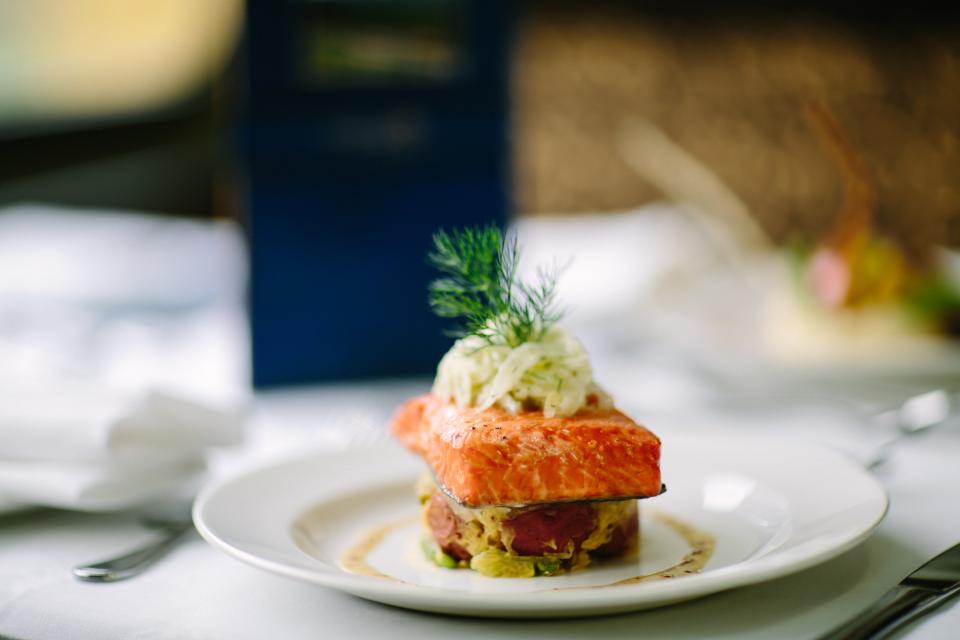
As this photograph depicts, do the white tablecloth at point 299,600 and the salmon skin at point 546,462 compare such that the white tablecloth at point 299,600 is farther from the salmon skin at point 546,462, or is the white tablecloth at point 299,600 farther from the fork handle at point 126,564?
the salmon skin at point 546,462

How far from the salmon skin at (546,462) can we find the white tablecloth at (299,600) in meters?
0.12

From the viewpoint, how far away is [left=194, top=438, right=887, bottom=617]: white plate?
0.73 metres

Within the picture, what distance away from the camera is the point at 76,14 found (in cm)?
495

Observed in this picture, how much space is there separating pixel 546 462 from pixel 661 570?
0.14 m

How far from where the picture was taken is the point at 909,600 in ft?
2.52

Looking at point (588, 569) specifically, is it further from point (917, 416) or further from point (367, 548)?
point (917, 416)

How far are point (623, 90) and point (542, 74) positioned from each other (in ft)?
1.05

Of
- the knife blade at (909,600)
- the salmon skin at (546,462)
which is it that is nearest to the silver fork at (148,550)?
the salmon skin at (546,462)

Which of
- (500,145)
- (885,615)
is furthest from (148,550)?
(500,145)

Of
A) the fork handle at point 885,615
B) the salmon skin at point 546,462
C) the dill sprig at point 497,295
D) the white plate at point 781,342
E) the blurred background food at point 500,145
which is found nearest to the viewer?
the fork handle at point 885,615

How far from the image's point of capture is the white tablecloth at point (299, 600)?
0.76 m

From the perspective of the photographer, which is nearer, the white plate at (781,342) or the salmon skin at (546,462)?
the salmon skin at (546,462)

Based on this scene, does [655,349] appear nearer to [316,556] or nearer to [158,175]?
[316,556]

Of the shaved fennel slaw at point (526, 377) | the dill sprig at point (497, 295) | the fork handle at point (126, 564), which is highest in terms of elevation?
the dill sprig at point (497, 295)
